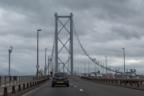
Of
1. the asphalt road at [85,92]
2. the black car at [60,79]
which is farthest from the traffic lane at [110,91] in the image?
the black car at [60,79]

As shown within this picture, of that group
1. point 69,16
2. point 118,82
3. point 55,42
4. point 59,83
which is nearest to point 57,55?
point 55,42

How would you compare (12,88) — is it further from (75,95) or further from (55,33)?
(55,33)

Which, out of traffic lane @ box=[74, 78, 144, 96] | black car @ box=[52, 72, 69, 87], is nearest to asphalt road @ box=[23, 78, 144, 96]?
traffic lane @ box=[74, 78, 144, 96]

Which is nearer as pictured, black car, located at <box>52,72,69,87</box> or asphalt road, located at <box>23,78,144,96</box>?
asphalt road, located at <box>23,78,144,96</box>

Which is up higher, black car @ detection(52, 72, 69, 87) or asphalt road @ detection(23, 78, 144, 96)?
black car @ detection(52, 72, 69, 87)

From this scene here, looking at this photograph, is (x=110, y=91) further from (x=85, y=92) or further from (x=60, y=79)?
(x=60, y=79)

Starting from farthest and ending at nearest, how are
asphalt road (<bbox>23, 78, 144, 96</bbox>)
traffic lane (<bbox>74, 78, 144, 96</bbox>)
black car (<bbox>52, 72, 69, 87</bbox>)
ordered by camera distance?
1. black car (<bbox>52, 72, 69, 87</bbox>)
2. asphalt road (<bbox>23, 78, 144, 96</bbox>)
3. traffic lane (<bbox>74, 78, 144, 96</bbox>)

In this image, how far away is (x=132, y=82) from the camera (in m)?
63.2

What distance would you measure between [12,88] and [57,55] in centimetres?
8663

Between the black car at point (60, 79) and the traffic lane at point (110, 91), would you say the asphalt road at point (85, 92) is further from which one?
the black car at point (60, 79)

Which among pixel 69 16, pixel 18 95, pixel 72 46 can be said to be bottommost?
pixel 18 95

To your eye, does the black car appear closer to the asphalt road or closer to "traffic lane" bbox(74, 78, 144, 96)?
"traffic lane" bbox(74, 78, 144, 96)

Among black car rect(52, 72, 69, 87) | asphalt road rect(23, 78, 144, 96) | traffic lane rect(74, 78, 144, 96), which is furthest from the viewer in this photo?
black car rect(52, 72, 69, 87)

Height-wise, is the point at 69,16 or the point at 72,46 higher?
the point at 69,16
